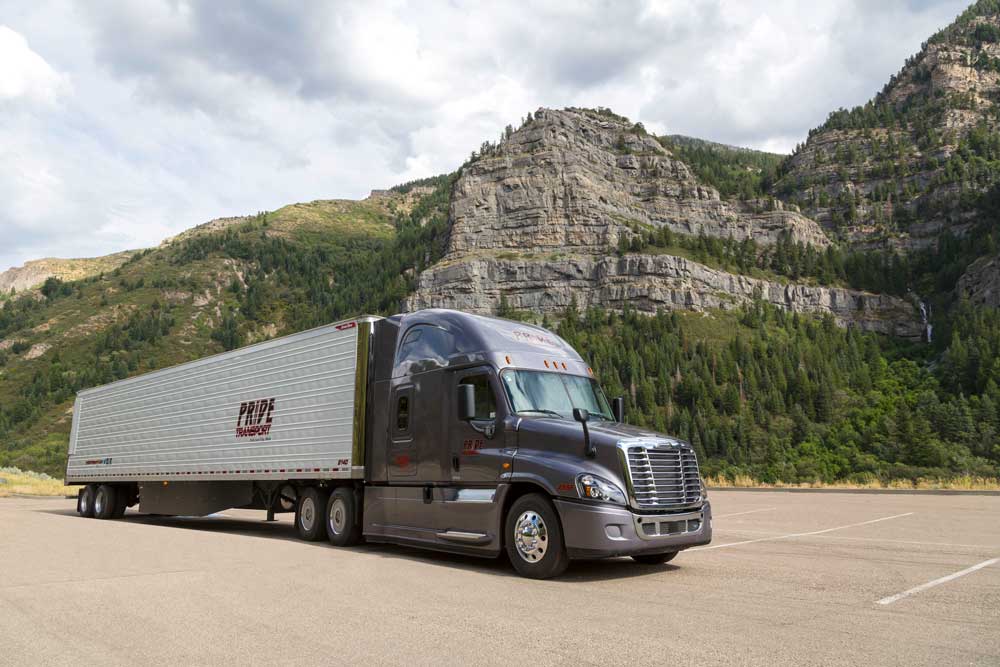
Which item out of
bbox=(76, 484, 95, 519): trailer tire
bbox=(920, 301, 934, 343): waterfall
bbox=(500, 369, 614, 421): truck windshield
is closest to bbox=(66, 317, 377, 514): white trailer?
bbox=(76, 484, 95, 519): trailer tire

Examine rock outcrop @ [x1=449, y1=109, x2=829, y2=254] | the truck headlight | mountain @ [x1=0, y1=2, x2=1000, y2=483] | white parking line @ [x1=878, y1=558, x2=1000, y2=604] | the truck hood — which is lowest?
white parking line @ [x1=878, y1=558, x2=1000, y2=604]

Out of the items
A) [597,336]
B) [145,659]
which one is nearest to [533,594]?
[145,659]

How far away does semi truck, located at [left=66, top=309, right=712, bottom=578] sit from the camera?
927 cm

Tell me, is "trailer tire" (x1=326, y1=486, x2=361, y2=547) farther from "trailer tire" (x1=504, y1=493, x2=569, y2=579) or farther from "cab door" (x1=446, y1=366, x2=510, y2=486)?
"trailer tire" (x1=504, y1=493, x2=569, y2=579)

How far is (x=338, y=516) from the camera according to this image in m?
13.4

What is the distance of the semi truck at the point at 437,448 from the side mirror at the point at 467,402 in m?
0.03

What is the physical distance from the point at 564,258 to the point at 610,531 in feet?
536

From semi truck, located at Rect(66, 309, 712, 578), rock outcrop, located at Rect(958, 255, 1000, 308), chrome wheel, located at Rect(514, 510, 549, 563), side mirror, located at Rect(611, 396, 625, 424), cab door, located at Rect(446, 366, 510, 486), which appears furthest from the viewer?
rock outcrop, located at Rect(958, 255, 1000, 308)

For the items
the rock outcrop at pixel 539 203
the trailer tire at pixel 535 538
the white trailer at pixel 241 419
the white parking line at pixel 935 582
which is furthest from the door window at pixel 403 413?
the rock outcrop at pixel 539 203

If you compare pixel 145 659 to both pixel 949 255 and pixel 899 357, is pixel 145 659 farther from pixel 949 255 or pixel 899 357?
pixel 949 255

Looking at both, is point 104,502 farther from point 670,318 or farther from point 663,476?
point 670,318

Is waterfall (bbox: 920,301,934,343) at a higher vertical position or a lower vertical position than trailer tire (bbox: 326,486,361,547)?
higher

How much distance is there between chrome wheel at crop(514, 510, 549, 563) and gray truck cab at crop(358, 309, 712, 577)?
0.05ft

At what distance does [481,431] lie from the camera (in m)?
10.6
